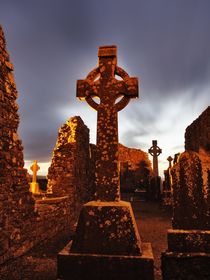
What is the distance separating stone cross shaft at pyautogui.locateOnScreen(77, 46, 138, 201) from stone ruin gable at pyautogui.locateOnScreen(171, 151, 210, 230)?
2.67ft

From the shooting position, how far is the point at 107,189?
3.44m

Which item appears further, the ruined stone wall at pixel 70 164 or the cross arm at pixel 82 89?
the ruined stone wall at pixel 70 164

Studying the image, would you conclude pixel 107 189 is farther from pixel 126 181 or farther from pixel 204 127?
pixel 126 181

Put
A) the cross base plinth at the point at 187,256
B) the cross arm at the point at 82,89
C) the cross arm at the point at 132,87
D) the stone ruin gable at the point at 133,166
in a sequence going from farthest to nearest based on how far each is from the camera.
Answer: the stone ruin gable at the point at 133,166
the cross arm at the point at 82,89
the cross arm at the point at 132,87
the cross base plinth at the point at 187,256

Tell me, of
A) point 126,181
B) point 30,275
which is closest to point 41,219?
point 30,275

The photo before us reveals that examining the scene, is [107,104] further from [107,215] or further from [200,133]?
[200,133]

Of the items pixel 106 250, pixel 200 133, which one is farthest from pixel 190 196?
pixel 200 133

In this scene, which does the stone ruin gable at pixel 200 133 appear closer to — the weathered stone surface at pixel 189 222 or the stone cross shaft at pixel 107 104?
the stone cross shaft at pixel 107 104

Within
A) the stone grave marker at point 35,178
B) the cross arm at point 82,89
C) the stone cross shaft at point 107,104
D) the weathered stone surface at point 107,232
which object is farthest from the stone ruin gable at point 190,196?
the stone grave marker at point 35,178

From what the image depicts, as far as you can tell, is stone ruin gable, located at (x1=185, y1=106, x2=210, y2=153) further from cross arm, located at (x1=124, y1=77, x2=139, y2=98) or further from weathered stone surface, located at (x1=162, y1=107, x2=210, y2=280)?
weathered stone surface, located at (x1=162, y1=107, x2=210, y2=280)

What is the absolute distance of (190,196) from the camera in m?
2.97

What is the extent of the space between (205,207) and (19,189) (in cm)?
350

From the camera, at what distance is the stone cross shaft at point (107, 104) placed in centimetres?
347

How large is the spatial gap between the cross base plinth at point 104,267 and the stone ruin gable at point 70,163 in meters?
4.67
